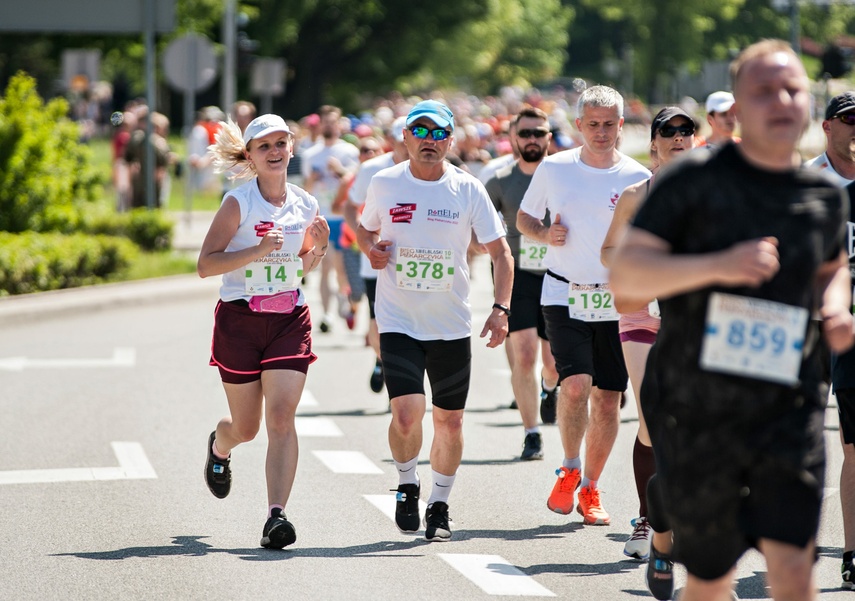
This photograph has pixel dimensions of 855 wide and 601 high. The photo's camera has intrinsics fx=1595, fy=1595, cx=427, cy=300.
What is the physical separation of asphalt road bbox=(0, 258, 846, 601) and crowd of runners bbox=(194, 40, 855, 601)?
25cm

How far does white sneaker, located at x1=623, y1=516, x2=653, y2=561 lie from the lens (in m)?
7.13

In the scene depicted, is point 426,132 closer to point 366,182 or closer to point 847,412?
point 847,412

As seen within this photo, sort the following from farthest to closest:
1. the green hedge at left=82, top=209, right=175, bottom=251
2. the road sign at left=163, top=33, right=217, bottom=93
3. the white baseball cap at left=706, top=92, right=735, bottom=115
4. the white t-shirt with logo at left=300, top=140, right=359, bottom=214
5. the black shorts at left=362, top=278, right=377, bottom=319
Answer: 1. the road sign at left=163, top=33, right=217, bottom=93
2. the green hedge at left=82, top=209, right=175, bottom=251
3. the white t-shirt with logo at left=300, top=140, right=359, bottom=214
4. the black shorts at left=362, top=278, right=377, bottom=319
5. the white baseball cap at left=706, top=92, right=735, bottom=115

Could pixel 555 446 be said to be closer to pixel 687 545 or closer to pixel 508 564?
pixel 508 564

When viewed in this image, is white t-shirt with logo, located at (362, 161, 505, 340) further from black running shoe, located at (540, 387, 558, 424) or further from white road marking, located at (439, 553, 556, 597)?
black running shoe, located at (540, 387, 558, 424)

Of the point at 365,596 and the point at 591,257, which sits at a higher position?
the point at 591,257

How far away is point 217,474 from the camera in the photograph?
796 cm

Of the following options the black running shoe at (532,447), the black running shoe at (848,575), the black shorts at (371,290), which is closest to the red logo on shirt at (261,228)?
the black running shoe at (532,447)

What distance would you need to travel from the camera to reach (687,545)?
4441 millimetres

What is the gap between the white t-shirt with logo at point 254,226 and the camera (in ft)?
24.7

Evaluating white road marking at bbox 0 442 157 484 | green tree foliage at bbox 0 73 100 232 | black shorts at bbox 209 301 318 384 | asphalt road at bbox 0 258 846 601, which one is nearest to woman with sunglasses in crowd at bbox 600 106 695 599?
asphalt road at bbox 0 258 846 601

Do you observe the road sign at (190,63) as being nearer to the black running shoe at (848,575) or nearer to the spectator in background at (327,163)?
the spectator in background at (327,163)

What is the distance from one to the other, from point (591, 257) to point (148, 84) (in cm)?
1632

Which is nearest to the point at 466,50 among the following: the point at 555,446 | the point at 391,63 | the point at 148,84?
the point at 391,63
